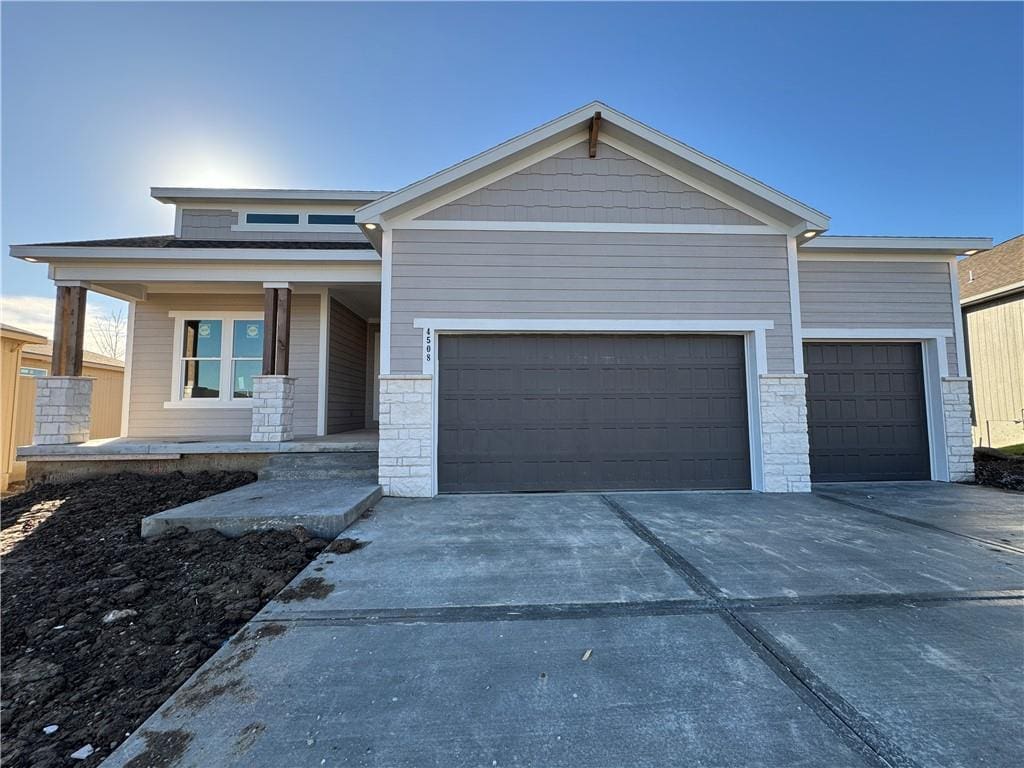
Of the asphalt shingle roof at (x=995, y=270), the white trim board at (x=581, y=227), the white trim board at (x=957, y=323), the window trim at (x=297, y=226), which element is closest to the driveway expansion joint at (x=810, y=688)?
the white trim board at (x=581, y=227)

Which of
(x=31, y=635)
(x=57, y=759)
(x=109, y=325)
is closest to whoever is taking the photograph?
(x=57, y=759)

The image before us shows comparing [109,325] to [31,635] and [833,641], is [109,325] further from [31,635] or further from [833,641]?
[833,641]

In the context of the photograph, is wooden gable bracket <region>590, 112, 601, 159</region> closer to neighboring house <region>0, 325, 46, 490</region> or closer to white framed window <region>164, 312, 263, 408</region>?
white framed window <region>164, 312, 263, 408</region>

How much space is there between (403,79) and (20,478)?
9.71 m

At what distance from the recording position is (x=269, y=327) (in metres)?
7.23

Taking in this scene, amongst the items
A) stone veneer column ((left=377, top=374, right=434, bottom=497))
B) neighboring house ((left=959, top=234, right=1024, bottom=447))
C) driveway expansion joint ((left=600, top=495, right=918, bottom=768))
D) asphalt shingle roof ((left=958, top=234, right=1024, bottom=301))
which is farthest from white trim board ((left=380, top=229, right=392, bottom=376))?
neighboring house ((left=959, top=234, right=1024, bottom=447))

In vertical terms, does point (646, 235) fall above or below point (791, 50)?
below

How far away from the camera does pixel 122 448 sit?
21.6 feet

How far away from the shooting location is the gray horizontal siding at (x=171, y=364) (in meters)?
8.30

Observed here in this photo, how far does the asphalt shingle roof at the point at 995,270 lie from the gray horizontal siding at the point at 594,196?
9704mm

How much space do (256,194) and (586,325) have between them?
7882 mm

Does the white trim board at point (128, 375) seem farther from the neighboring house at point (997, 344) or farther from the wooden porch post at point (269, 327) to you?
the neighboring house at point (997, 344)

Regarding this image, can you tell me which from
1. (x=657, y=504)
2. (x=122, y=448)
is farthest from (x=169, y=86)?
(x=657, y=504)

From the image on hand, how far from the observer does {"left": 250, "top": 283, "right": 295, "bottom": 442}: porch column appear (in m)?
6.91
